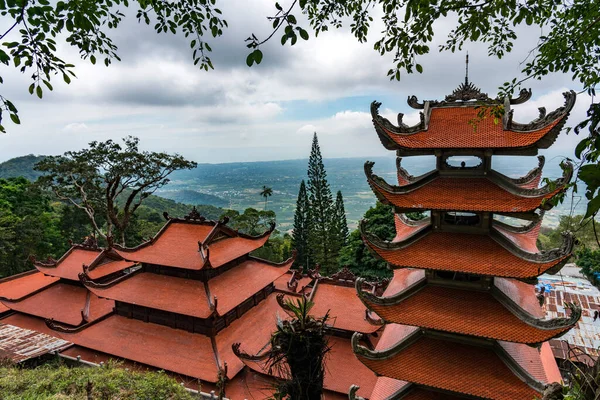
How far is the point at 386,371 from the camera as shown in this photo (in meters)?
7.88

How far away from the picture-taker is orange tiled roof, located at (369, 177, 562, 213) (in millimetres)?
7747

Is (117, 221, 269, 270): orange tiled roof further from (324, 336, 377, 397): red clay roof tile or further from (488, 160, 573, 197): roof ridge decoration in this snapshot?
(488, 160, 573, 197): roof ridge decoration

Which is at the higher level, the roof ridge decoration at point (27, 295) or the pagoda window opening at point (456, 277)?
the pagoda window opening at point (456, 277)

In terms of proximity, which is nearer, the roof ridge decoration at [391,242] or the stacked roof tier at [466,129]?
the stacked roof tier at [466,129]

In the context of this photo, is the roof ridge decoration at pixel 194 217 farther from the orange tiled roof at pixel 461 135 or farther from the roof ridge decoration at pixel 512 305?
the orange tiled roof at pixel 461 135

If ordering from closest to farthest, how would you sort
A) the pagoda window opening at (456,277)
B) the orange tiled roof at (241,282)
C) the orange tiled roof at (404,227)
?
the pagoda window opening at (456,277), the orange tiled roof at (404,227), the orange tiled roof at (241,282)

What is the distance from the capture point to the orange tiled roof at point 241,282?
13.1 metres

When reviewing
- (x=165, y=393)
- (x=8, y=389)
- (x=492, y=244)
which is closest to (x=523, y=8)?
(x=492, y=244)

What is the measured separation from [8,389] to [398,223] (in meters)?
11.2

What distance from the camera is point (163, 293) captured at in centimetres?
1338

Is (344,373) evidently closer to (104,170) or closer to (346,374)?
(346,374)

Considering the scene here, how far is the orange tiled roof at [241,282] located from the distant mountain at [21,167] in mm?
116048

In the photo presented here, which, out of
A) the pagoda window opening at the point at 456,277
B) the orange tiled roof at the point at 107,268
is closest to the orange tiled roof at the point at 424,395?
the pagoda window opening at the point at 456,277

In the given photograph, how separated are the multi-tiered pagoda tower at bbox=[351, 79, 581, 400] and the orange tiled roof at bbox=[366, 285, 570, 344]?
2 cm
